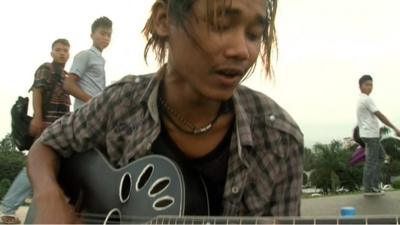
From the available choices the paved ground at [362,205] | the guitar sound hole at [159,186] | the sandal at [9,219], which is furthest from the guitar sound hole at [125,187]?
the paved ground at [362,205]

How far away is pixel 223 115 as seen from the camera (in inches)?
73.9

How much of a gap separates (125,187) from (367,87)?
5532 millimetres

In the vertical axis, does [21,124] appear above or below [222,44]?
below

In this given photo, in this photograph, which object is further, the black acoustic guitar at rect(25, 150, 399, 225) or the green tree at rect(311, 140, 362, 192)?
the green tree at rect(311, 140, 362, 192)

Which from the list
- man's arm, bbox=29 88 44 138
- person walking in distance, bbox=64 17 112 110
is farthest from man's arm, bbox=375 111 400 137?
man's arm, bbox=29 88 44 138

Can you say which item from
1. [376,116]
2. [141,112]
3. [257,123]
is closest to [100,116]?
[141,112]

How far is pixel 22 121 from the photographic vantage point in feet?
14.6

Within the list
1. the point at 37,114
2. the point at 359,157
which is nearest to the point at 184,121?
the point at 37,114

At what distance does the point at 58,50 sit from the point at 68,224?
3.22 metres

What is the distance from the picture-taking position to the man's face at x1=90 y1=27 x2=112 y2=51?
4.82 metres

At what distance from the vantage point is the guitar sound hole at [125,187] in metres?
1.81

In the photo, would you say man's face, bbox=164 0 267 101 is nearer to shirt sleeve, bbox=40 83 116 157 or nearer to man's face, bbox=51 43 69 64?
shirt sleeve, bbox=40 83 116 157

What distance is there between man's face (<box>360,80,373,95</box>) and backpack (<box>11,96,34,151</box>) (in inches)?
160

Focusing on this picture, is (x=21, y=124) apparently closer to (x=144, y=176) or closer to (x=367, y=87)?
(x=144, y=176)
